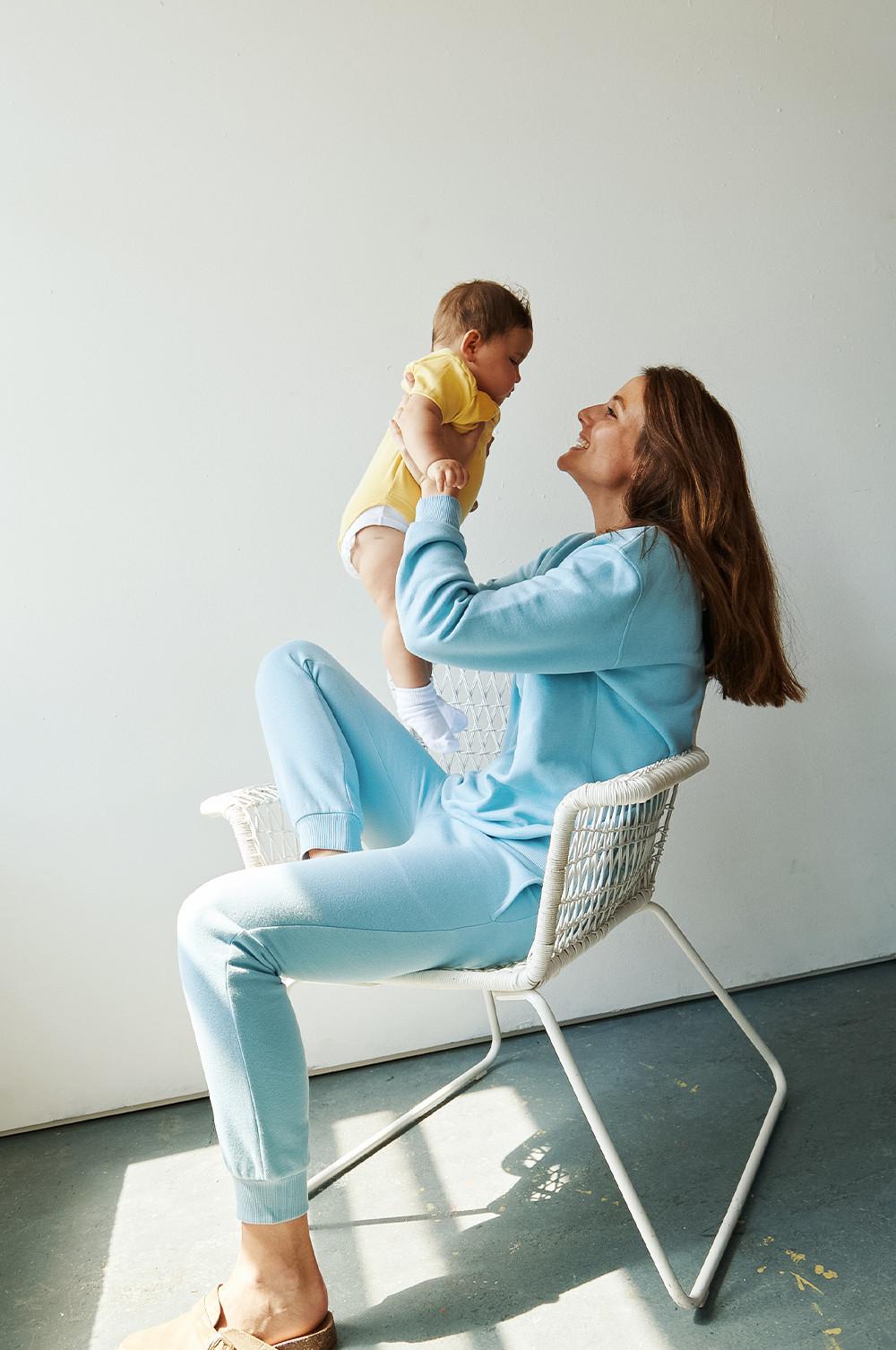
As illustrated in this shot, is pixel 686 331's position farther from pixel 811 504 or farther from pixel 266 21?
pixel 266 21

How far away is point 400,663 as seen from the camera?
6.15 ft

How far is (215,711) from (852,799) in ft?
4.44

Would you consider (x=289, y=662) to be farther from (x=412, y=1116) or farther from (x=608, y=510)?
(x=412, y=1116)

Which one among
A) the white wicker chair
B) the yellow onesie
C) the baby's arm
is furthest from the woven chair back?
the yellow onesie

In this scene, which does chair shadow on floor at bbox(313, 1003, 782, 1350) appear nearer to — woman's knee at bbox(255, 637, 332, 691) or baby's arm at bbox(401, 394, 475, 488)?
woman's knee at bbox(255, 637, 332, 691)

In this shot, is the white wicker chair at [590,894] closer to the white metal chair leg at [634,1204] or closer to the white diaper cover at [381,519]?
the white metal chair leg at [634,1204]

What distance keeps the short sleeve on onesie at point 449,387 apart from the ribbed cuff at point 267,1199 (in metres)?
1.12

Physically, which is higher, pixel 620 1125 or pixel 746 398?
pixel 746 398

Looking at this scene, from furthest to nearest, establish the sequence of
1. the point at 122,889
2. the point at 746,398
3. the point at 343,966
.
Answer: the point at 746,398 < the point at 122,889 < the point at 343,966

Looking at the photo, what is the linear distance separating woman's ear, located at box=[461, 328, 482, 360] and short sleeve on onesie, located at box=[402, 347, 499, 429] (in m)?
0.03

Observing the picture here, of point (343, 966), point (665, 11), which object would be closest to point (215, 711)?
Result: point (343, 966)

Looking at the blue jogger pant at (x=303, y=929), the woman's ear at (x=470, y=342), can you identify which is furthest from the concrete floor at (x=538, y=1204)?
the woman's ear at (x=470, y=342)

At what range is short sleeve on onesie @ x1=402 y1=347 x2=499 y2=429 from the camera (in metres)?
1.83

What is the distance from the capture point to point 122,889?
2209 millimetres
